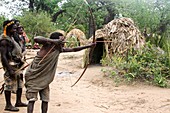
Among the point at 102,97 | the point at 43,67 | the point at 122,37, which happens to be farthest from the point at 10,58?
the point at 122,37

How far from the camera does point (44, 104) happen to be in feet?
→ 14.9

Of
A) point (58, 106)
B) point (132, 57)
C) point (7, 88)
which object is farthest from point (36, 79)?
point (132, 57)

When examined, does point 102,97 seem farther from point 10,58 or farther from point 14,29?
point 14,29

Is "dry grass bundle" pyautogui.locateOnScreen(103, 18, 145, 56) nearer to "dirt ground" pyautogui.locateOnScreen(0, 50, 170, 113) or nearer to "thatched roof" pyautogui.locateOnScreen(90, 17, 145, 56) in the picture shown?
"thatched roof" pyautogui.locateOnScreen(90, 17, 145, 56)

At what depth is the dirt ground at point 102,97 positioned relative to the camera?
5855 millimetres

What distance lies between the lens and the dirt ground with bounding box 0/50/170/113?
5.86m

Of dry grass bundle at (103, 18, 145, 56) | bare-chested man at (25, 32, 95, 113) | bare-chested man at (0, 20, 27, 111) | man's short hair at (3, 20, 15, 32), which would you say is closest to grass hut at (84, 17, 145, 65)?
dry grass bundle at (103, 18, 145, 56)

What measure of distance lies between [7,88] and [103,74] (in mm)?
4645

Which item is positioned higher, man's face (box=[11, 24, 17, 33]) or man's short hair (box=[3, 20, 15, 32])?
man's short hair (box=[3, 20, 15, 32])

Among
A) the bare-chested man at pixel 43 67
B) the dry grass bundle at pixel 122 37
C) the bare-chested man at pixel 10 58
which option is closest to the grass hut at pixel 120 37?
the dry grass bundle at pixel 122 37

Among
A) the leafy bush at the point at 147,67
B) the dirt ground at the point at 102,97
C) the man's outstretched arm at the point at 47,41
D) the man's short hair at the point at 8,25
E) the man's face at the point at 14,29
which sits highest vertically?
the man's short hair at the point at 8,25

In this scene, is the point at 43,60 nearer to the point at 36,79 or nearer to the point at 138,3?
the point at 36,79

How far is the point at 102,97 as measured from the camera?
7.11 meters

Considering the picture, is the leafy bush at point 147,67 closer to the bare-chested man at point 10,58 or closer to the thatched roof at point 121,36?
the thatched roof at point 121,36
